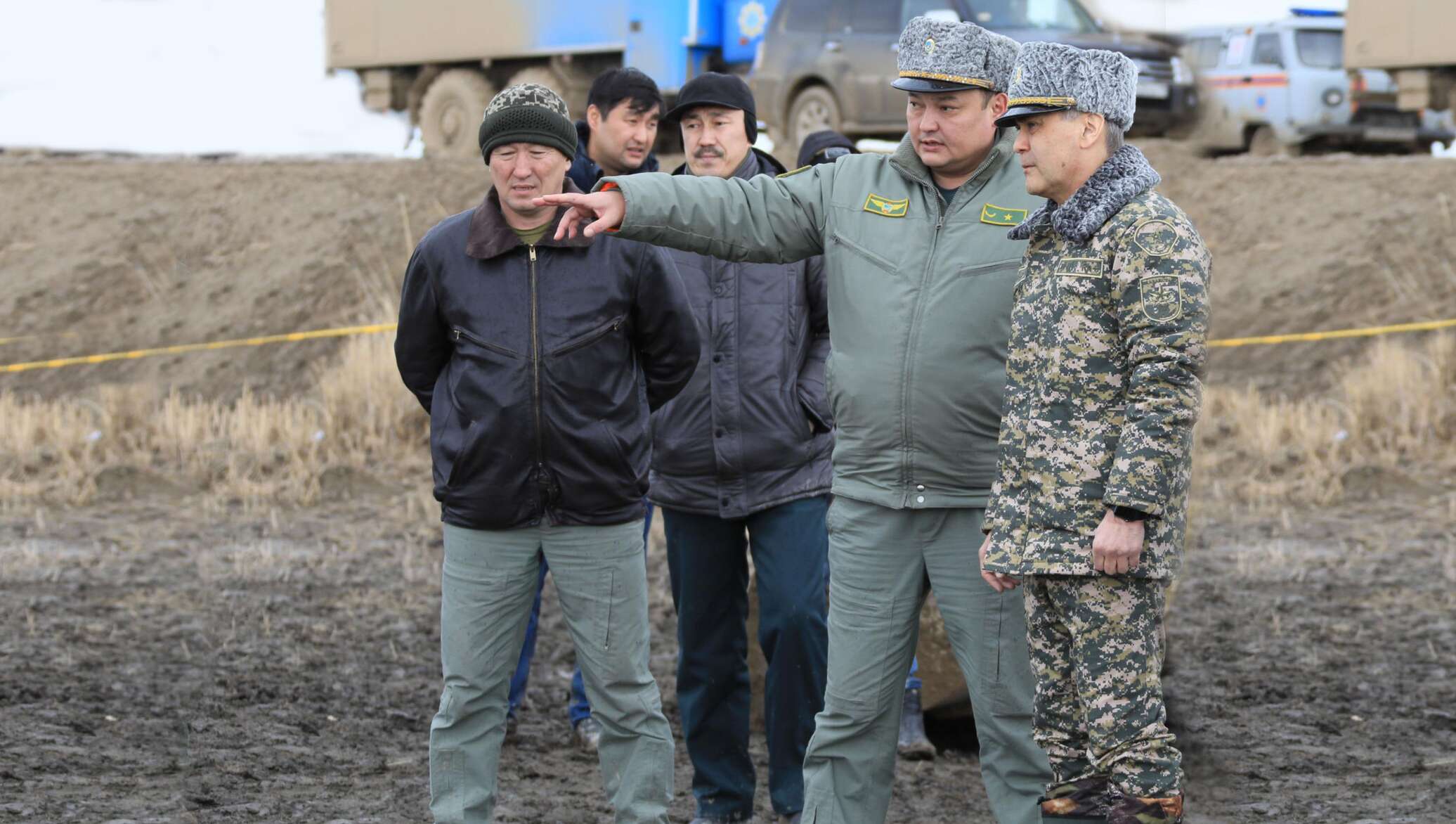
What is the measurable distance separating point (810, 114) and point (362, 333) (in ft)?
15.1

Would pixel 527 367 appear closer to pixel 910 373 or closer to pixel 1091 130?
pixel 910 373

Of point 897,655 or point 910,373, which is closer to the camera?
point 910,373

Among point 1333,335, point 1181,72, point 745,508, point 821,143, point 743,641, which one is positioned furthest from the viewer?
point 1181,72

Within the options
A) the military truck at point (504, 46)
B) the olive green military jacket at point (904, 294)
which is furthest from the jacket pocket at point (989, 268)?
the military truck at point (504, 46)

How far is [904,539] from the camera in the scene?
3711 millimetres

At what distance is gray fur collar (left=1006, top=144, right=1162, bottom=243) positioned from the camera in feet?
10.7

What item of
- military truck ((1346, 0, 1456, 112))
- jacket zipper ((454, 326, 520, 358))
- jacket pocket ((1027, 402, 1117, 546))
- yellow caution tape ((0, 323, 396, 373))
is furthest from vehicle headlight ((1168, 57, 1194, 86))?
jacket pocket ((1027, 402, 1117, 546))

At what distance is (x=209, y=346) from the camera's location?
13.9 m

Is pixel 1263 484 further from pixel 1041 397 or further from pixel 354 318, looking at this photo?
pixel 354 318

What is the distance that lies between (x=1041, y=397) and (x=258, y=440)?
8.09m

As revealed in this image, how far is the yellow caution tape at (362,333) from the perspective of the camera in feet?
38.6

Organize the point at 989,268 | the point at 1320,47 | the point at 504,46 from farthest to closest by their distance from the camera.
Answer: the point at 504,46, the point at 1320,47, the point at 989,268

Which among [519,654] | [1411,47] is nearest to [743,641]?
[519,654]

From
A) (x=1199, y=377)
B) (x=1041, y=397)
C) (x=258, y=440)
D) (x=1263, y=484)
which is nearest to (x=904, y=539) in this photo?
(x=1041, y=397)
